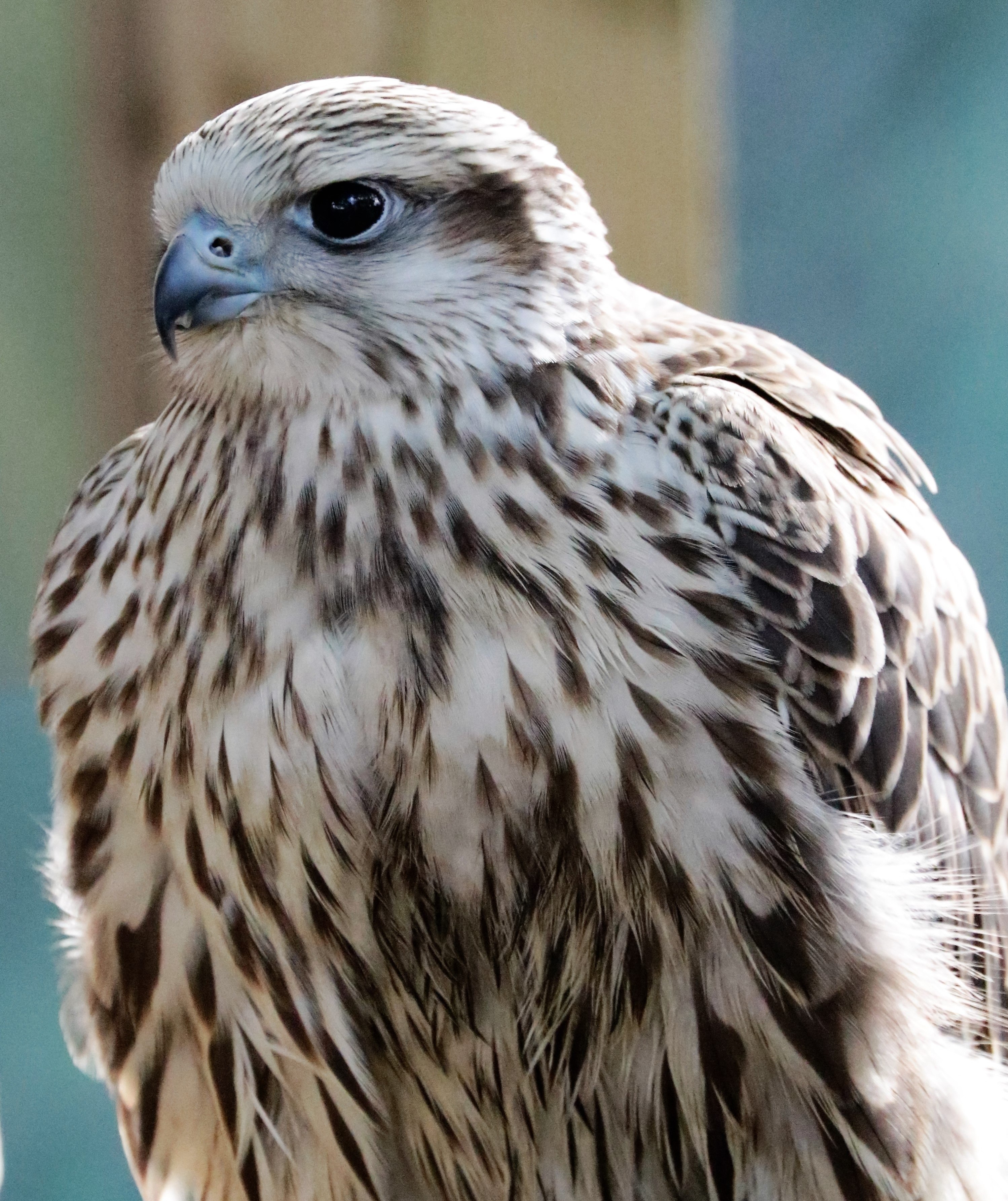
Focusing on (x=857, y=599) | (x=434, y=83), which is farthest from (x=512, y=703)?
(x=434, y=83)

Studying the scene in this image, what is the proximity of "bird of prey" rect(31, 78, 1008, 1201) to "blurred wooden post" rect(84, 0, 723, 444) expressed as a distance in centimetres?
46

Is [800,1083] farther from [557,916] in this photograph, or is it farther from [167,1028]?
[167,1028]

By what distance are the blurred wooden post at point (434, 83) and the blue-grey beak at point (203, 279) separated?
0.41 metres

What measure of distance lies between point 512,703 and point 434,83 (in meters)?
1.13

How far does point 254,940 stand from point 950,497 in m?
1.62

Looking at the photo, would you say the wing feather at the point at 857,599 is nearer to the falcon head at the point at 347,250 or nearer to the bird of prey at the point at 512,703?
the bird of prey at the point at 512,703

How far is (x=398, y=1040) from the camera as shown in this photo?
1476 mm

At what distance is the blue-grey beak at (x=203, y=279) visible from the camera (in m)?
1.34

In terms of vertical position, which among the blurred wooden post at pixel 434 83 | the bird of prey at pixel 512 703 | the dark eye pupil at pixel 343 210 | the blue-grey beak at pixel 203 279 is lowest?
the bird of prey at pixel 512 703

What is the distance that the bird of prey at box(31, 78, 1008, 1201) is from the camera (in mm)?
1323

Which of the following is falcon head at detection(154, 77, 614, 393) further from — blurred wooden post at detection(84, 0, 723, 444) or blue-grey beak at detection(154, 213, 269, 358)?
blurred wooden post at detection(84, 0, 723, 444)

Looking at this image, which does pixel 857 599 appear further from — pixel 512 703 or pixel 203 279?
pixel 203 279

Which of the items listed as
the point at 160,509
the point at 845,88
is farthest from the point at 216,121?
the point at 845,88

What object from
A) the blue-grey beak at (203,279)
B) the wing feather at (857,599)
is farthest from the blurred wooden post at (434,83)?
the wing feather at (857,599)
